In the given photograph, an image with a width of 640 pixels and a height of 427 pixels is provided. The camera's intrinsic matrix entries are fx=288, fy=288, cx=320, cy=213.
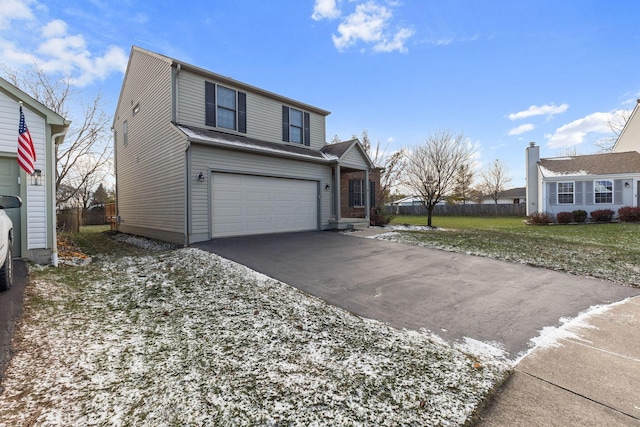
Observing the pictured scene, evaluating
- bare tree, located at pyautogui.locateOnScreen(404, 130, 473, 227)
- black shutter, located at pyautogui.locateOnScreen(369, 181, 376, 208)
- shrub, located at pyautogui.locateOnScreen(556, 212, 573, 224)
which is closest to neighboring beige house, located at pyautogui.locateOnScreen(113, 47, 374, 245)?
black shutter, located at pyautogui.locateOnScreen(369, 181, 376, 208)

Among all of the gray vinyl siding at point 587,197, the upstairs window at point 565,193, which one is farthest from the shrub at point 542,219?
the upstairs window at point 565,193

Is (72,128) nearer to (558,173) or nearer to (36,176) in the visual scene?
(36,176)

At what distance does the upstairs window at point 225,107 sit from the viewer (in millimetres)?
10250

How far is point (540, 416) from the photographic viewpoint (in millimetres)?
2006

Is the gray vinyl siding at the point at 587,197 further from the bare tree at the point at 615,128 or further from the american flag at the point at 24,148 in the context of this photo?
the american flag at the point at 24,148

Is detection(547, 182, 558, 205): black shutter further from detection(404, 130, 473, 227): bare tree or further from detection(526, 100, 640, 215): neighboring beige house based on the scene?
detection(404, 130, 473, 227): bare tree

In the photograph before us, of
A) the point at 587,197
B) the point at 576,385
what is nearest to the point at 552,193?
the point at 587,197

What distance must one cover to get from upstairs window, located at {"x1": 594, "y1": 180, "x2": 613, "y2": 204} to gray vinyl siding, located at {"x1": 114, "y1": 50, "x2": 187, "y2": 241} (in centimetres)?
2433

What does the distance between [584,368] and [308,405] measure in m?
2.58

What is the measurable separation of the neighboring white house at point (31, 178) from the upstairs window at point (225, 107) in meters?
4.49

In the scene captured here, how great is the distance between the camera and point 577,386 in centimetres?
236

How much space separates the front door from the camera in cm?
602

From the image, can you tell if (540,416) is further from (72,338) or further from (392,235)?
(392,235)

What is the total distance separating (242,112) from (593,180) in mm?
22235
